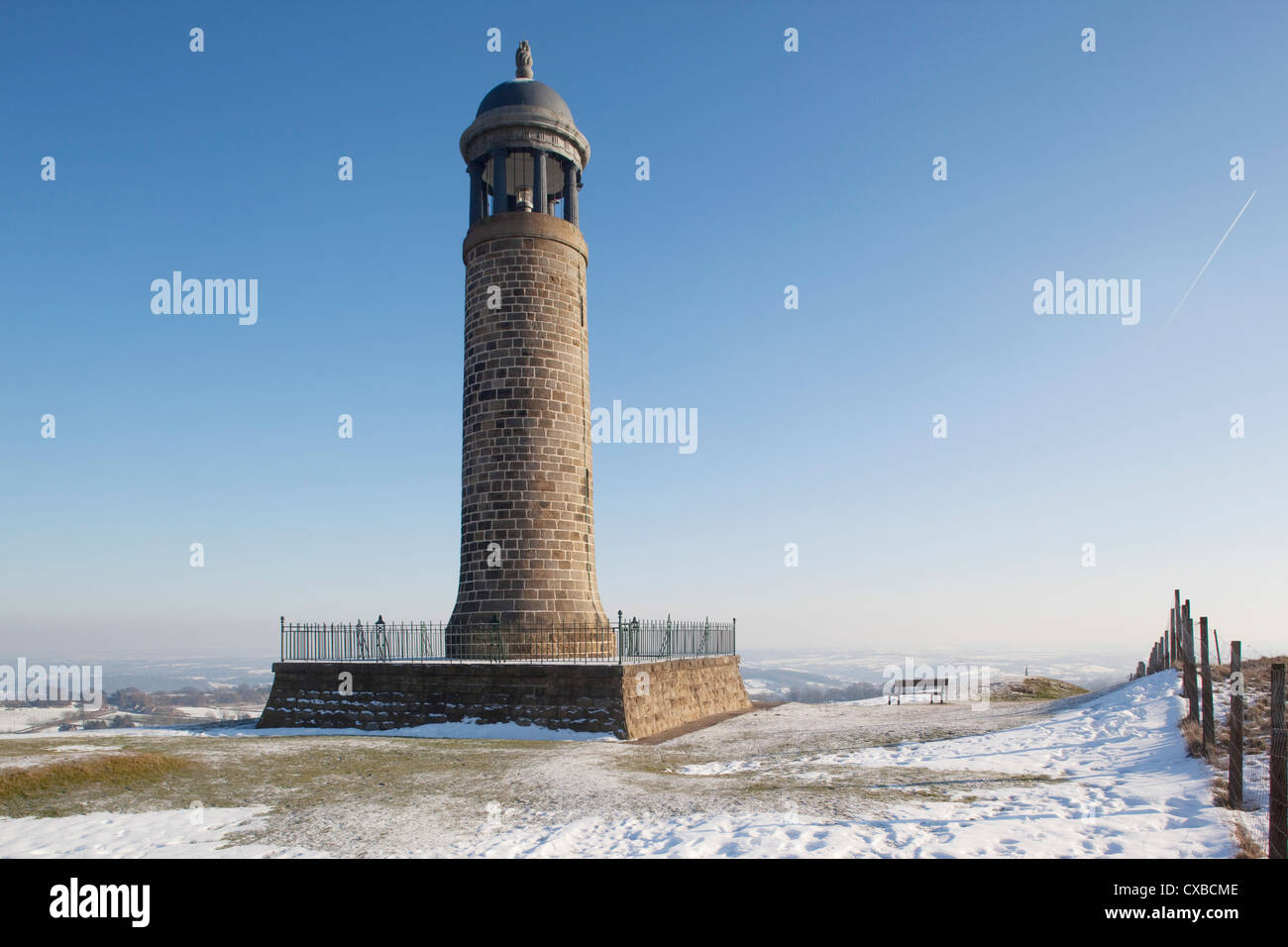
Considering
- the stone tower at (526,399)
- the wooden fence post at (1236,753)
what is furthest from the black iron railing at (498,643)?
the wooden fence post at (1236,753)

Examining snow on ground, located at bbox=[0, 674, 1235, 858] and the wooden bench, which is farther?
the wooden bench

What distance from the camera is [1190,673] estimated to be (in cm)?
1548

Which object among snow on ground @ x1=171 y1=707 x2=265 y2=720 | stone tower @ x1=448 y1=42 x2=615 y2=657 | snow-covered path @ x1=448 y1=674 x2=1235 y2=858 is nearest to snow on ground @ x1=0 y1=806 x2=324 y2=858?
snow-covered path @ x1=448 y1=674 x2=1235 y2=858

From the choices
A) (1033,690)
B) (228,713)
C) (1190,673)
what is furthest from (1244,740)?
(228,713)

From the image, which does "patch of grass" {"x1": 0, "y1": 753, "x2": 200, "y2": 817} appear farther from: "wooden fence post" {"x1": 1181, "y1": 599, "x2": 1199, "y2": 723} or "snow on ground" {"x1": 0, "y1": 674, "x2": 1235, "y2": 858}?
"wooden fence post" {"x1": 1181, "y1": 599, "x2": 1199, "y2": 723}

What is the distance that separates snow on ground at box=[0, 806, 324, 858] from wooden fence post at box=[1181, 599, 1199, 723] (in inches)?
538

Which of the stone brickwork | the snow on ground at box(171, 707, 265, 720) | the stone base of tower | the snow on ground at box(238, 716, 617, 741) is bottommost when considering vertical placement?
the snow on ground at box(171, 707, 265, 720)

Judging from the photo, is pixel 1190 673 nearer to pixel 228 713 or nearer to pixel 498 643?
pixel 498 643

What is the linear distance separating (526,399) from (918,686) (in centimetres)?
1816

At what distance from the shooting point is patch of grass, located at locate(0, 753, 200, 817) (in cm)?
1152

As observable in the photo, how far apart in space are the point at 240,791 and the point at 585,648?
1253cm
